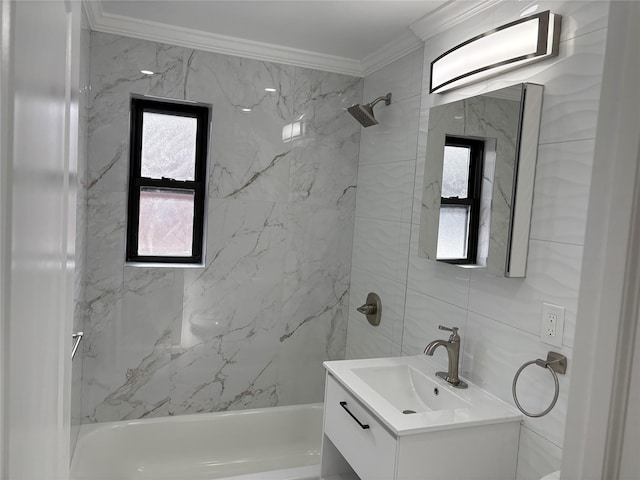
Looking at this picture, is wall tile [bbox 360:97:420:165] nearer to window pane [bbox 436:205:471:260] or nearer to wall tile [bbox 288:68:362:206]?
wall tile [bbox 288:68:362:206]

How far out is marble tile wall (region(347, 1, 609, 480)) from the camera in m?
1.49

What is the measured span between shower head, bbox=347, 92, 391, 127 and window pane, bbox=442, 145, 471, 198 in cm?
63

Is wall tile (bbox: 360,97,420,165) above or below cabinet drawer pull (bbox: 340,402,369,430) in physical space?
above

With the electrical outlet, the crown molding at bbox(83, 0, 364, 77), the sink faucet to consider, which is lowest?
the sink faucet

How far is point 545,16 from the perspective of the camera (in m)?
1.56

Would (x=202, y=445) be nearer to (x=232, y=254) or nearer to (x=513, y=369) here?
(x=232, y=254)

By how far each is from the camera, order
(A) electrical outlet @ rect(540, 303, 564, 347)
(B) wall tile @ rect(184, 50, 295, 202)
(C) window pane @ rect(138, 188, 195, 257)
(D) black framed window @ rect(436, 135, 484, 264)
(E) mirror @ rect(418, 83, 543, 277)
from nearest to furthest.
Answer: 1. (A) electrical outlet @ rect(540, 303, 564, 347)
2. (E) mirror @ rect(418, 83, 543, 277)
3. (D) black framed window @ rect(436, 135, 484, 264)
4. (B) wall tile @ rect(184, 50, 295, 202)
5. (C) window pane @ rect(138, 188, 195, 257)

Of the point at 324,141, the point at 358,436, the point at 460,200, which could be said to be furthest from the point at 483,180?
the point at 324,141

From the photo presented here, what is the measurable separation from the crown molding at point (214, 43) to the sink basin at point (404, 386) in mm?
1788

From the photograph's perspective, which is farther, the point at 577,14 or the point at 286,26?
the point at 286,26

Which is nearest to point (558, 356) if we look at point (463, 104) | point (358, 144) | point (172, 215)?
point (463, 104)

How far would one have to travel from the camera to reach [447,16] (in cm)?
210

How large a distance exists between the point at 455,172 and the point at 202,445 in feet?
6.72

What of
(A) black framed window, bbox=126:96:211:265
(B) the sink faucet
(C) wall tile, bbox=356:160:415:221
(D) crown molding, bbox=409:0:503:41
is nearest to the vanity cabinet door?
(B) the sink faucet
